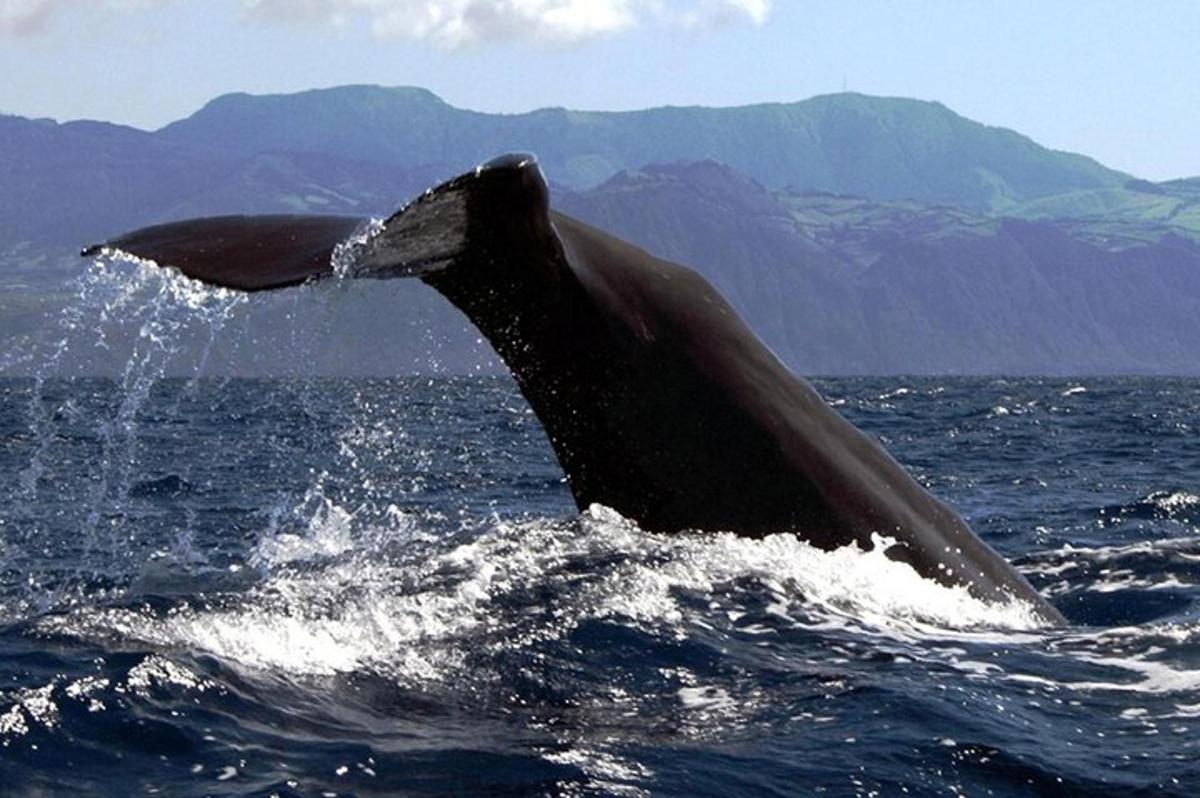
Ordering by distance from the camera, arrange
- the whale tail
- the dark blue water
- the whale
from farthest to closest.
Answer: the whale, the whale tail, the dark blue water

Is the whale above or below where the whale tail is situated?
below

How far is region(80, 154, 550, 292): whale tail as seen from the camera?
15.5ft

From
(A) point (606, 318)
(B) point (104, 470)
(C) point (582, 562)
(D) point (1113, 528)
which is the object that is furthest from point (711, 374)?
(B) point (104, 470)

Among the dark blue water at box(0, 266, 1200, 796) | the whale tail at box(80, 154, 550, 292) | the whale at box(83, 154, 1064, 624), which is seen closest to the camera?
the dark blue water at box(0, 266, 1200, 796)

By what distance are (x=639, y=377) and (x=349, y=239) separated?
4.34ft

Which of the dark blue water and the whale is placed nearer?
the dark blue water

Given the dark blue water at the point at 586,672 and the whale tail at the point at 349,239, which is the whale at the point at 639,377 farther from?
the dark blue water at the point at 586,672

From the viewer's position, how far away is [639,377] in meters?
5.75

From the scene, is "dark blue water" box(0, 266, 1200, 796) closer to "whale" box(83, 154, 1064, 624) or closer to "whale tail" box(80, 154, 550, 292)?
"whale" box(83, 154, 1064, 624)

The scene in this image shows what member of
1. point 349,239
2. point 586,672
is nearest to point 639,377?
point 586,672

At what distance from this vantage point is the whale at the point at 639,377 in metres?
5.10

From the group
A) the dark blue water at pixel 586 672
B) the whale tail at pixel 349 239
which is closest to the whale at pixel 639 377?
the whale tail at pixel 349 239

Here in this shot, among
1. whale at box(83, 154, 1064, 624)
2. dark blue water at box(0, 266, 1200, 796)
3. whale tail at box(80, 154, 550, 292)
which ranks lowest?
dark blue water at box(0, 266, 1200, 796)

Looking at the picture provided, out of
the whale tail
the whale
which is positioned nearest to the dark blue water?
the whale
